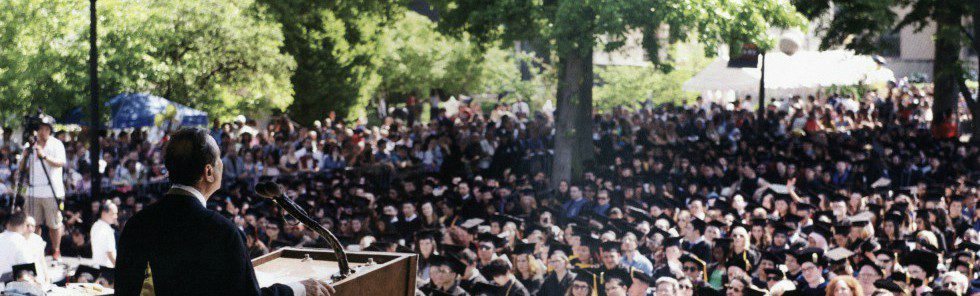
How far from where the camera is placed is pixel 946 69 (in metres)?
23.3

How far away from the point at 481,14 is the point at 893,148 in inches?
334

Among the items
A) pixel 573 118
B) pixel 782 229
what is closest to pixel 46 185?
pixel 782 229

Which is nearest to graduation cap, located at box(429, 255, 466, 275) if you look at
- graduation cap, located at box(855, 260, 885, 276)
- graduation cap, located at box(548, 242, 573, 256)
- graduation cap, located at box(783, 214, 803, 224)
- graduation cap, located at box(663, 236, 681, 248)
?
graduation cap, located at box(548, 242, 573, 256)

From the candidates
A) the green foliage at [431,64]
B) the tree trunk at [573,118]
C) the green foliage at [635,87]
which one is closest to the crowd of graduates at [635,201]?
the tree trunk at [573,118]

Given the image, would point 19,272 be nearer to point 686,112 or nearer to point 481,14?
point 481,14

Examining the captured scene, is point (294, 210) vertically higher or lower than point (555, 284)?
higher

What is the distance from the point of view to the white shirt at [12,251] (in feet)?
31.1

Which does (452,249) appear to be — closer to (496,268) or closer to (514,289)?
(496,268)

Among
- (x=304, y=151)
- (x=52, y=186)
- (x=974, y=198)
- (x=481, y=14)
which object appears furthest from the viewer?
(x=304, y=151)

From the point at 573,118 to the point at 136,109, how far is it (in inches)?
312

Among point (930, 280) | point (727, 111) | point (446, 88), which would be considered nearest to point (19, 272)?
point (930, 280)

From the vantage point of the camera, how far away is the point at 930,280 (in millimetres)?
10797

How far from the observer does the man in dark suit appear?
3438mm

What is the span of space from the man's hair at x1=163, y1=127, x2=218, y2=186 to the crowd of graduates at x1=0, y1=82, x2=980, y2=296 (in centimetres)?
563
